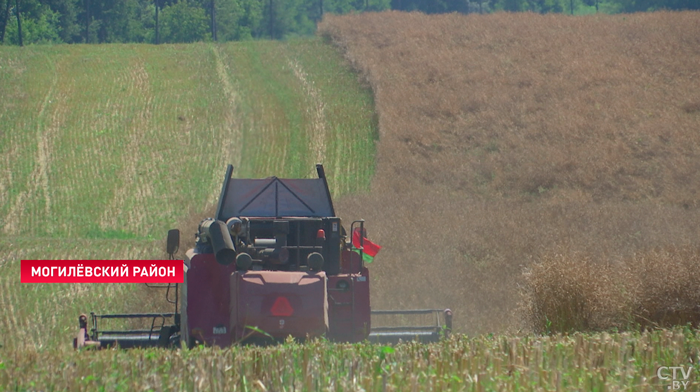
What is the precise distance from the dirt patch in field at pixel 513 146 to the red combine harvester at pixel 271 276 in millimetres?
4157

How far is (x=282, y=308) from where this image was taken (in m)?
6.94

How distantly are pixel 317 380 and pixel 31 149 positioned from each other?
3117 centimetres

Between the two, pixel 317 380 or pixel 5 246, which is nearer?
pixel 317 380

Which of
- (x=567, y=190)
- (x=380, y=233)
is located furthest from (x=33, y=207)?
(x=567, y=190)

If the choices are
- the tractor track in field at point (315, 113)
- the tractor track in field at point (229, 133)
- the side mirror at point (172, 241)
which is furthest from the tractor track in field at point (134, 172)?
the side mirror at point (172, 241)

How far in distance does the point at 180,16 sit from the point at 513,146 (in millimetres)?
57196

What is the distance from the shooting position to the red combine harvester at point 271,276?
698cm

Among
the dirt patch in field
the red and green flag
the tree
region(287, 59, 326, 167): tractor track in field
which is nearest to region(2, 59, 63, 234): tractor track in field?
region(287, 59, 326, 167): tractor track in field

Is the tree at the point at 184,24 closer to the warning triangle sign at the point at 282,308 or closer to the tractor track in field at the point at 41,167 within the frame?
the tractor track in field at the point at 41,167

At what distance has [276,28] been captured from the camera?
89000 mm

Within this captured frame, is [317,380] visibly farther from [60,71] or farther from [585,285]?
[60,71]

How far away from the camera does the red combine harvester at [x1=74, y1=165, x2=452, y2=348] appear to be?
698 centimetres

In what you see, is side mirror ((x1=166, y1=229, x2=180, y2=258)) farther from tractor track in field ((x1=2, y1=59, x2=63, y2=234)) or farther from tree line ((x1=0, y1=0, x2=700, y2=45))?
tree line ((x1=0, y1=0, x2=700, y2=45))

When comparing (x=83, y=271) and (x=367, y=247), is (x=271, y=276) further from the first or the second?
(x=83, y=271)
